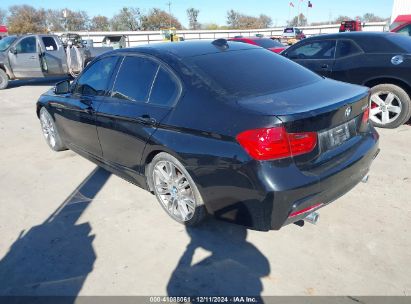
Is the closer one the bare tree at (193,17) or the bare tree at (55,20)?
the bare tree at (55,20)

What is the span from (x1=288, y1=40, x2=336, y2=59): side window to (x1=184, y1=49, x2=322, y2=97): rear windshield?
122 inches

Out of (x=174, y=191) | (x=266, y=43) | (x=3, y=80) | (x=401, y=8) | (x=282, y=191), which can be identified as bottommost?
(x=3, y=80)

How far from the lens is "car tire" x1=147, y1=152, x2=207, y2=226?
9.80 feet

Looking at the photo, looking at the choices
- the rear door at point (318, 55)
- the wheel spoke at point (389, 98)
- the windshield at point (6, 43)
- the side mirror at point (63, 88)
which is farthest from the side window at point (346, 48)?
the windshield at point (6, 43)

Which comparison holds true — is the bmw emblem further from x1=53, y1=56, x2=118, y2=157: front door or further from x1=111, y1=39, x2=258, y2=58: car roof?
x1=53, y1=56, x2=118, y2=157: front door

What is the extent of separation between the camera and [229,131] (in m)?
2.52

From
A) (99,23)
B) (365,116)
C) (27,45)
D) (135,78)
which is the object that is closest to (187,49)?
→ (135,78)

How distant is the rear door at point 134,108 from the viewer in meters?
3.11

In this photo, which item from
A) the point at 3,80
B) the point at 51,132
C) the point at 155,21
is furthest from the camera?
the point at 155,21

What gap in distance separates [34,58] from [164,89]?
10.9 m

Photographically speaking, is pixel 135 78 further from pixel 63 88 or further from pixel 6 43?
pixel 6 43

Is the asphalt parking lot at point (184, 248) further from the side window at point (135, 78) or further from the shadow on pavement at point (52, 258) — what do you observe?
the side window at point (135, 78)

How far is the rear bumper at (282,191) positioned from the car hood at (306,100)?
1.27 feet

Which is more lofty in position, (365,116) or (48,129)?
(365,116)
